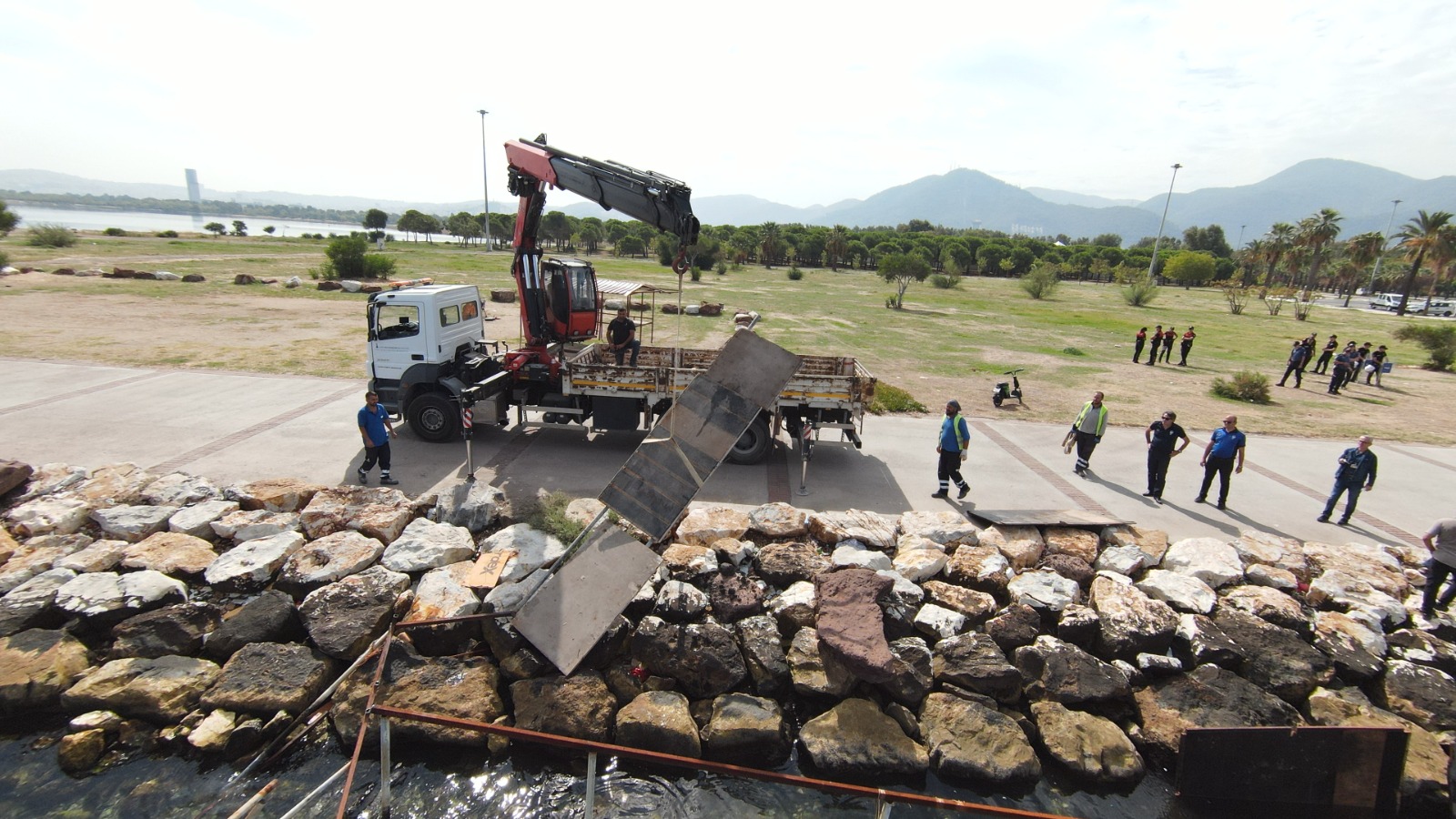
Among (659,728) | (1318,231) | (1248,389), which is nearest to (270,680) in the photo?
(659,728)

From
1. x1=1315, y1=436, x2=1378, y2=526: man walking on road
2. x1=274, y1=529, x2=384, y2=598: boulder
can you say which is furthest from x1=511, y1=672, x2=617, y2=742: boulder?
x1=1315, y1=436, x2=1378, y2=526: man walking on road

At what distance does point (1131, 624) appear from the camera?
731cm

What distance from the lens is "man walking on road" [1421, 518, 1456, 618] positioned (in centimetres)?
772

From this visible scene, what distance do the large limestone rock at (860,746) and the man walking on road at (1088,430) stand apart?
7.82m

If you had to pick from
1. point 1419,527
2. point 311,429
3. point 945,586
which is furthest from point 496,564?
point 1419,527

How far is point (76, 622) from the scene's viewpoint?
6.68 metres

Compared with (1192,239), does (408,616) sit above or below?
below

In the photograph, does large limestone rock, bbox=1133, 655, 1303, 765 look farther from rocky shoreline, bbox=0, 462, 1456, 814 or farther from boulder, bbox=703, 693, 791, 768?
boulder, bbox=703, 693, 791, 768

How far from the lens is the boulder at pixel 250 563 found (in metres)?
7.38

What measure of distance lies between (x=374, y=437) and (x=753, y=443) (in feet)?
20.1

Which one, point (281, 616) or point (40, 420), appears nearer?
point (281, 616)

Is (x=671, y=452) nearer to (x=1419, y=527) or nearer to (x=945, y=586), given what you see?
(x=945, y=586)

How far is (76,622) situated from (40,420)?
805cm

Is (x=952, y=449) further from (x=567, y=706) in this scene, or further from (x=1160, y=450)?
(x=567, y=706)
